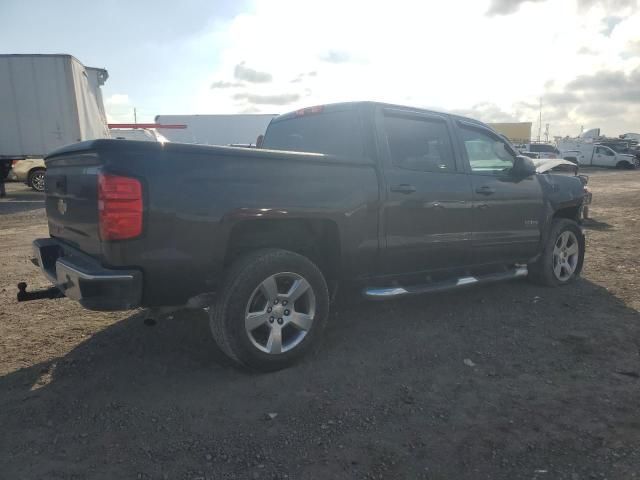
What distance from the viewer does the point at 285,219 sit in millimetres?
3381

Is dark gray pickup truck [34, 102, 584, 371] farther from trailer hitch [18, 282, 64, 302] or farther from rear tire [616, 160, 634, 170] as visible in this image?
rear tire [616, 160, 634, 170]

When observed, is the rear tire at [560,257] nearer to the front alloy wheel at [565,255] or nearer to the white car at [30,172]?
the front alloy wheel at [565,255]

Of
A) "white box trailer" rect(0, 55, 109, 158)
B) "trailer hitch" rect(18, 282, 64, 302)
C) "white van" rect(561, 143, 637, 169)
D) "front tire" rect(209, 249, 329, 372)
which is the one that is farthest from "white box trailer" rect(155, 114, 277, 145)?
"front tire" rect(209, 249, 329, 372)

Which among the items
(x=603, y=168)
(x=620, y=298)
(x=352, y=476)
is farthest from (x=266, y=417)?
(x=603, y=168)

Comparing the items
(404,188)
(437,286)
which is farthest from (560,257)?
(404,188)

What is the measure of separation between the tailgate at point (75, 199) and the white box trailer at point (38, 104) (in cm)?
1207

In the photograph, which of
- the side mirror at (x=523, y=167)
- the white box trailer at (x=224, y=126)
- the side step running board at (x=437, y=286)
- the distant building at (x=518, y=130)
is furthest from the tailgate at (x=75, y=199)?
the distant building at (x=518, y=130)

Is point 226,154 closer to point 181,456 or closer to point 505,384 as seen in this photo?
point 181,456

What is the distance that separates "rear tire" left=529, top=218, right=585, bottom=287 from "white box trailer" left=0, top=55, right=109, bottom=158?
13235 mm

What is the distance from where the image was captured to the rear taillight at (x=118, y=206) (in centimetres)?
277

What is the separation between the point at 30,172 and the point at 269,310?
52.0 ft

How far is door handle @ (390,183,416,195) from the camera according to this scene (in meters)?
3.90

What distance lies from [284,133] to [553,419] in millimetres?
3376

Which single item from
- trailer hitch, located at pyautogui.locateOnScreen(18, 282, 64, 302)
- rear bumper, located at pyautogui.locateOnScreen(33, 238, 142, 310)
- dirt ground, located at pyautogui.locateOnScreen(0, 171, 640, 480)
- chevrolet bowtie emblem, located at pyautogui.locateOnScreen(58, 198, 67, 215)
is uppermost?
chevrolet bowtie emblem, located at pyautogui.locateOnScreen(58, 198, 67, 215)
